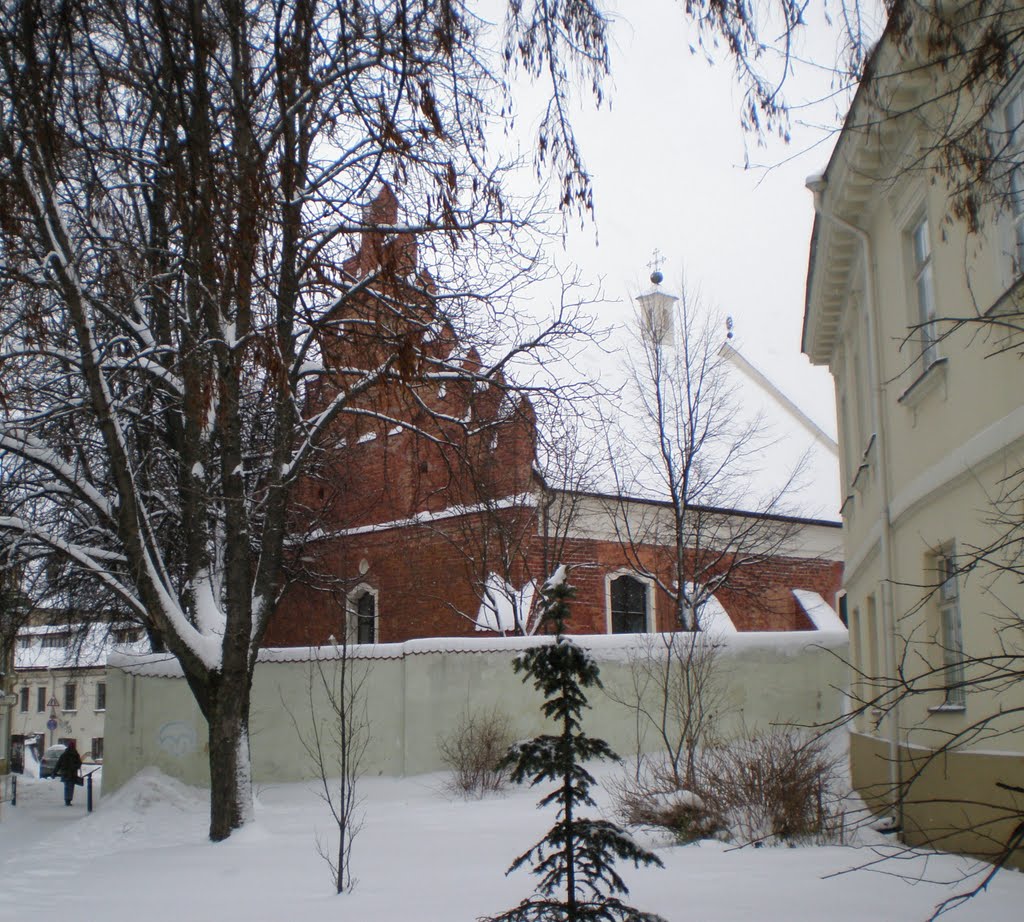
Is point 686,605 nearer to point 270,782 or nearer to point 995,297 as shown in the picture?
point 270,782

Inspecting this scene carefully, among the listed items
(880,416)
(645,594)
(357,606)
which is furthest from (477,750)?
(357,606)

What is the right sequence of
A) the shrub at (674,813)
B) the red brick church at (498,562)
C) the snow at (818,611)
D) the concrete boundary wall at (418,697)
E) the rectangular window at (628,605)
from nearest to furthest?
the shrub at (674,813)
the concrete boundary wall at (418,697)
the red brick church at (498,562)
the rectangular window at (628,605)
the snow at (818,611)

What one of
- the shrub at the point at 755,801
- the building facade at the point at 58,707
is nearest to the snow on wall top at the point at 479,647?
the shrub at the point at 755,801

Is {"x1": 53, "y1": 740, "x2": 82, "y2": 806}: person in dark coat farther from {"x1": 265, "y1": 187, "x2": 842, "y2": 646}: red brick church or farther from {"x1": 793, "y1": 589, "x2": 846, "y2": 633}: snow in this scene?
{"x1": 793, "y1": 589, "x2": 846, "y2": 633}: snow

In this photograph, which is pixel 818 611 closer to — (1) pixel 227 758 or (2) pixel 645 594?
(2) pixel 645 594

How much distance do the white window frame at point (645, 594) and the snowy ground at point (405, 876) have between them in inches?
447

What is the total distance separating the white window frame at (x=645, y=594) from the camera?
2730 cm

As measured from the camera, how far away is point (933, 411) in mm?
9984

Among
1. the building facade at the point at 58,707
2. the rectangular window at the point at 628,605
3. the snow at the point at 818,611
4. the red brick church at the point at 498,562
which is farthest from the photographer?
the building facade at the point at 58,707

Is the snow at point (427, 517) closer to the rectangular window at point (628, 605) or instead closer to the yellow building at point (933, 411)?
the rectangular window at point (628, 605)

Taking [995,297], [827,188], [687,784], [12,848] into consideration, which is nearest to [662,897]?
[687,784]

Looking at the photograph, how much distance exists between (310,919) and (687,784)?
4.70 m

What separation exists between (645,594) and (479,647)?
32.3ft

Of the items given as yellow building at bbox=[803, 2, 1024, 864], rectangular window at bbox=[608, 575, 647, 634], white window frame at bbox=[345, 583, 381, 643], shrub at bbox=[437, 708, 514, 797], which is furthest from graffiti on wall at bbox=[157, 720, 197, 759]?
rectangular window at bbox=[608, 575, 647, 634]
